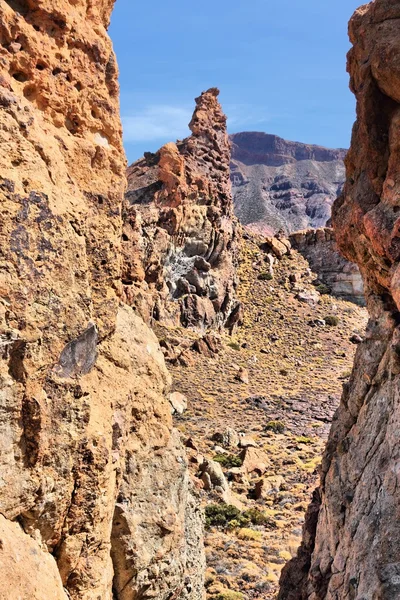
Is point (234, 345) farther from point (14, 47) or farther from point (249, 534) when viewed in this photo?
point (14, 47)

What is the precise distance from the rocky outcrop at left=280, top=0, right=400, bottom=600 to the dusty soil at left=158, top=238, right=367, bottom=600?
6790 millimetres

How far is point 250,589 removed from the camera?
1548 centimetres

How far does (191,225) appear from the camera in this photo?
161ft

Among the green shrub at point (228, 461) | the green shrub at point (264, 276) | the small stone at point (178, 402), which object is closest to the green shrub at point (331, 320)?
the green shrub at point (264, 276)

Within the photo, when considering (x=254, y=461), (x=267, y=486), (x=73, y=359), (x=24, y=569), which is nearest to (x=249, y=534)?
(x=267, y=486)

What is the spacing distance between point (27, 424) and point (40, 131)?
13.0 ft

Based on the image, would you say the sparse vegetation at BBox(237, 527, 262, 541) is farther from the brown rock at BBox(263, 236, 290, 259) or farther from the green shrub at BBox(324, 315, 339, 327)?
the brown rock at BBox(263, 236, 290, 259)

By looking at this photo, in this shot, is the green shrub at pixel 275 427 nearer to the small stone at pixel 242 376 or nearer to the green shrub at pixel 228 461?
the green shrub at pixel 228 461

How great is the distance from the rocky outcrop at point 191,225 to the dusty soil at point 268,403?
4.30 m

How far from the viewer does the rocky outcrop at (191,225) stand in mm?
45750

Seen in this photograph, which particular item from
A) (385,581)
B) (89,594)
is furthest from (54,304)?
(385,581)

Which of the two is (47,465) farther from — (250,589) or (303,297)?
(303,297)

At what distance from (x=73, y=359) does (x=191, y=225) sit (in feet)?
141

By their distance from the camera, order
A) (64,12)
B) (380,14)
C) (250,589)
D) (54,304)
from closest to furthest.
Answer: (54,304) < (64,12) < (380,14) < (250,589)
